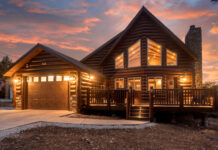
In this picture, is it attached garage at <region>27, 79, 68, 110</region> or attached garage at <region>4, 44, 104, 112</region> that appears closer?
attached garage at <region>4, 44, 104, 112</region>

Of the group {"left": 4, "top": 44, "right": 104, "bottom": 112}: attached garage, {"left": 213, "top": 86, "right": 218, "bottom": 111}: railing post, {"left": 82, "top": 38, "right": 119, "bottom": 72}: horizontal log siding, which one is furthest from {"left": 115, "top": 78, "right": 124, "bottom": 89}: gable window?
{"left": 213, "top": 86, "right": 218, "bottom": 111}: railing post

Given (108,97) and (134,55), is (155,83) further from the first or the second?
(108,97)

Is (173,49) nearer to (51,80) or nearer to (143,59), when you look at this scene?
(143,59)

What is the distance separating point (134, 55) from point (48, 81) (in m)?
8.33

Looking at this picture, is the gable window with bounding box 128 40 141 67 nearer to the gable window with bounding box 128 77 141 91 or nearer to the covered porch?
the gable window with bounding box 128 77 141 91

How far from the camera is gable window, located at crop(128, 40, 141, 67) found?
1580 centimetres

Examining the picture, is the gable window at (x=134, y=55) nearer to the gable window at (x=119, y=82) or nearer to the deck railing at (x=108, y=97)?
the gable window at (x=119, y=82)

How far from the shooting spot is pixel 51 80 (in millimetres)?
12797

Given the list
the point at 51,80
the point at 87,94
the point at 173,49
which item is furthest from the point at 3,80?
the point at 173,49

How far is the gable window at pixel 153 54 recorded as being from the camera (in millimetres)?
15391

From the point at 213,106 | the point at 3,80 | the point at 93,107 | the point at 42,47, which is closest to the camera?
the point at 213,106

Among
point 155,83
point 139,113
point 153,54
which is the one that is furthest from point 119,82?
point 139,113

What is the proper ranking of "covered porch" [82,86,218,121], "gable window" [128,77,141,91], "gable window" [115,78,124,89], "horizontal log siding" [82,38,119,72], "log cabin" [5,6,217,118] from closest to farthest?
"covered porch" [82,86,218,121], "log cabin" [5,6,217,118], "gable window" [128,77,141,91], "gable window" [115,78,124,89], "horizontal log siding" [82,38,119,72]

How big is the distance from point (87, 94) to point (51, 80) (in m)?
3.33
